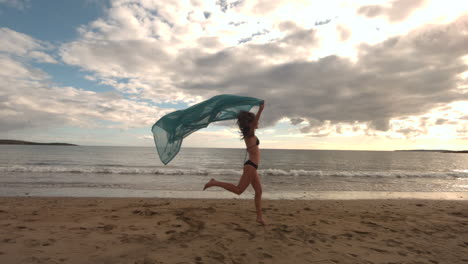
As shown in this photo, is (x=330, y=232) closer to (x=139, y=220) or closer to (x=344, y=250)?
(x=344, y=250)

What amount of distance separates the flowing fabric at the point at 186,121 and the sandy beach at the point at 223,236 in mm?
1703

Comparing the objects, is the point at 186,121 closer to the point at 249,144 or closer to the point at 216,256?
the point at 249,144

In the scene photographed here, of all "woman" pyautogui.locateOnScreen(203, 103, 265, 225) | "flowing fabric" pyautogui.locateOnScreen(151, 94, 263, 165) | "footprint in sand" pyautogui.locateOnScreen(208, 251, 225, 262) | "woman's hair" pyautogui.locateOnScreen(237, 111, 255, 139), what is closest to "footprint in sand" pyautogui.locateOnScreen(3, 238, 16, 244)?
"flowing fabric" pyautogui.locateOnScreen(151, 94, 263, 165)

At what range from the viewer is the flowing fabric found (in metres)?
5.79

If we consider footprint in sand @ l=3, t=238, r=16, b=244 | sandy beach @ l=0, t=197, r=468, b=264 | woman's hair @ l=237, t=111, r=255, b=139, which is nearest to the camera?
sandy beach @ l=0, t=197, r=468, b=264

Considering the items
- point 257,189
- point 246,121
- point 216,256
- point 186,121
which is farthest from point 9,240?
point 246,121

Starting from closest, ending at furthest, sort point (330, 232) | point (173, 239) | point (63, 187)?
point (173, 239)
point (330, 232)
point (63, 187)

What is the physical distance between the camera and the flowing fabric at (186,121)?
19.0ft

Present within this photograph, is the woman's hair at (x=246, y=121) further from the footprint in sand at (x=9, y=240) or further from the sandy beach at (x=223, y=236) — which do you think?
the footprint in sand at (x=9, y=240)

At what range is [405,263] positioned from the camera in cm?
378

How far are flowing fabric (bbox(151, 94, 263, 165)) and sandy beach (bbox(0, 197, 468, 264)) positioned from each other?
170 centimetres

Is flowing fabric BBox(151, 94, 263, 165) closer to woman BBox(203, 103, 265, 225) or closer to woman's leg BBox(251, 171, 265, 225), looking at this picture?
woman BBox(203, 103, 265, 225)

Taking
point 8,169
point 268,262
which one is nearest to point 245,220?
point 268,262

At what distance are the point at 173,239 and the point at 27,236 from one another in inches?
103
